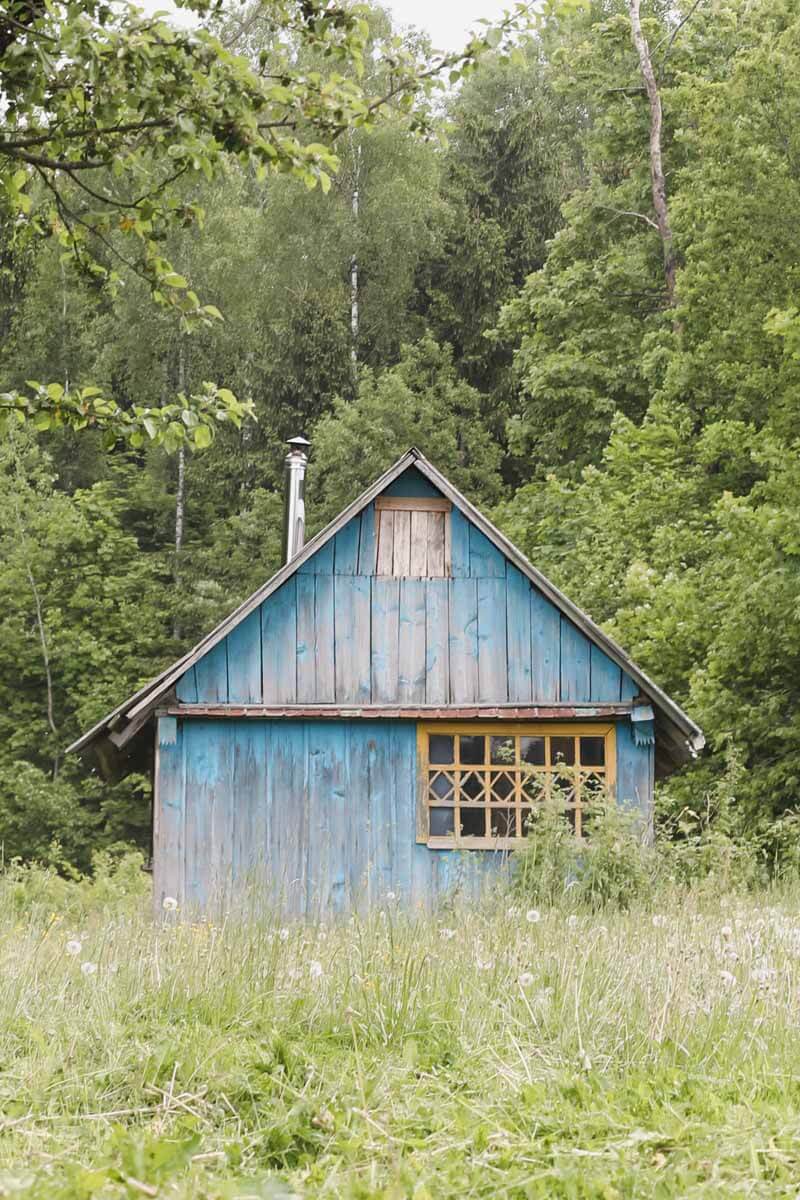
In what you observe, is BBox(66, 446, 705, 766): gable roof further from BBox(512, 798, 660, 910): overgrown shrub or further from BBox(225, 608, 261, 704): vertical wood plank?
BBox(512, 798, 660, 910): overgrown shrub

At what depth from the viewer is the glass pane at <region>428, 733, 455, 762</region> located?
47.3 ft

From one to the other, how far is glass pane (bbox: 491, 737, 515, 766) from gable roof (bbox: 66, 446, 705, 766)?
1345 millimetres

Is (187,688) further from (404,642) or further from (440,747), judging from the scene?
(440,747)

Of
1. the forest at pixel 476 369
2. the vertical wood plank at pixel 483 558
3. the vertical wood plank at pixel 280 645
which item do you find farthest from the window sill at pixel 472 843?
the forest at pixel 476 369

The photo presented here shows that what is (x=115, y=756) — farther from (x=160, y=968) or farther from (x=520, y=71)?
(x=520, y=71)

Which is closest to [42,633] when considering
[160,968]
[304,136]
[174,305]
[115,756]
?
[304,136]

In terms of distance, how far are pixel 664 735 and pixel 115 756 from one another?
6.26 m

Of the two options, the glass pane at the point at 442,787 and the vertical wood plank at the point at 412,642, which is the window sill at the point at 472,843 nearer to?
the glass pane at the point at 442,787

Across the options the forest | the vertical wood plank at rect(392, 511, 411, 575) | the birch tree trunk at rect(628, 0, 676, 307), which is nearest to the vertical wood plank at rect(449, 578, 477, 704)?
the vertical wood plank at rect(392, 511, 411, 575)

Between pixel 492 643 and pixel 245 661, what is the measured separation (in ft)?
8.12

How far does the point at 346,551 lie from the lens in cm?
1450

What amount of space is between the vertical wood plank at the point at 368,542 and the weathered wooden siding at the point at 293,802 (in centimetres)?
156

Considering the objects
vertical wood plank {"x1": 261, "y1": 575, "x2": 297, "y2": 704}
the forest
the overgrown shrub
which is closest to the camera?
the overgrown shrub

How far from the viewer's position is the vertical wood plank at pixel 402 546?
47.5ft
